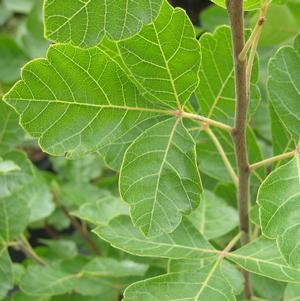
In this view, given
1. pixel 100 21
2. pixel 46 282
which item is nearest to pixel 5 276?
pixel 46 282

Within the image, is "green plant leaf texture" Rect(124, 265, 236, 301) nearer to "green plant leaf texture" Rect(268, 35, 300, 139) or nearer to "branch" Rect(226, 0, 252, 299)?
"branch" Rect(226, 0, 252, 299)

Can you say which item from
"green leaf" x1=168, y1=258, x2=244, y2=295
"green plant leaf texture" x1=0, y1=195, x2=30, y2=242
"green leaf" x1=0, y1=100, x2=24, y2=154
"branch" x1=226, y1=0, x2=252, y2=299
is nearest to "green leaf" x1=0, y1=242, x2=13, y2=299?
"green plant leaf texture" x1=0, y1=195, x2=30, y2=242

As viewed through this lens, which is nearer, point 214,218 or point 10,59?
point 214,218

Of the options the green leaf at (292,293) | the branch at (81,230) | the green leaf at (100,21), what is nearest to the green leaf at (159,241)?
the green leaf at (292,293)

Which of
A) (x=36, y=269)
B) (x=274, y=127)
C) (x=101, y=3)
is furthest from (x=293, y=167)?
(x=36, y=269)

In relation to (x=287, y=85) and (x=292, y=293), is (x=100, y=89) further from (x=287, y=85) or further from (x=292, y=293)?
(x=292, y=293)

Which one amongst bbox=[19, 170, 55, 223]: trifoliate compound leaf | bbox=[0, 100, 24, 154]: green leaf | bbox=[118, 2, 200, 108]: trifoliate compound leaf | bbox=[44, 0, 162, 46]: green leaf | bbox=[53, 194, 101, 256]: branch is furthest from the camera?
bbox=[53, 194, 101, 256]: branch

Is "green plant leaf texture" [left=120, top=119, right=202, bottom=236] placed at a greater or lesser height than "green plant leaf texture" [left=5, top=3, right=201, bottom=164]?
lesser
